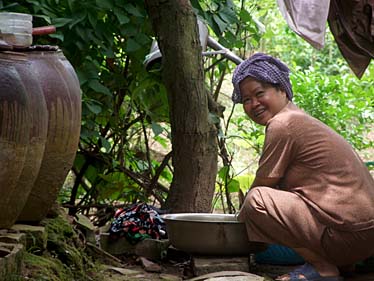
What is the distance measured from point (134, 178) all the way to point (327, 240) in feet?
7.97

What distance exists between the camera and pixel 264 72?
13.6 feet

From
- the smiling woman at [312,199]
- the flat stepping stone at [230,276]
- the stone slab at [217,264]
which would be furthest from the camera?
the stone slab at [217,264]

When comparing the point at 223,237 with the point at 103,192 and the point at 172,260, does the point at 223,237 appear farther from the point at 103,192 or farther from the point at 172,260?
the point at 103,192

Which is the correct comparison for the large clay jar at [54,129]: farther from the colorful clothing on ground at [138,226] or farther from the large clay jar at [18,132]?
the colorful clothing on ground at [138,226]

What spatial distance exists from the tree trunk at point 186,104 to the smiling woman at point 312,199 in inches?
29.6

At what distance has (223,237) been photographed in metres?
4.14

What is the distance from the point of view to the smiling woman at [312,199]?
395cm

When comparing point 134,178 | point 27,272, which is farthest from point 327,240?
point 134,178

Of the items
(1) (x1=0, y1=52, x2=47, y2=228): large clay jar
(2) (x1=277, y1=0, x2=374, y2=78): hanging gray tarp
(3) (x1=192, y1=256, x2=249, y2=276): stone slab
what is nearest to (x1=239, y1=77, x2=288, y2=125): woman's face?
(2) (x1=277, y1=0, x2=374, y2=78): hanging gray tarp

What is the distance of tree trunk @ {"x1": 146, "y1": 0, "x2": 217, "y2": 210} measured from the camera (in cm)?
467

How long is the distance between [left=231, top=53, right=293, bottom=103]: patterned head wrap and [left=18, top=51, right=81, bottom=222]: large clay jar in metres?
0.89

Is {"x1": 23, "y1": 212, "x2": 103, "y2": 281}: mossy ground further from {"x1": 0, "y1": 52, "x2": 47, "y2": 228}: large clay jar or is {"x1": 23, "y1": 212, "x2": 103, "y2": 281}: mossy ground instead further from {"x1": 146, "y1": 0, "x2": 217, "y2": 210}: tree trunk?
{"x1": 146, "y1": 0, "x2": 217, "y2": 210}: tree trunk

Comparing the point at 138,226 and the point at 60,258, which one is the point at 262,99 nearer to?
the point at 138,226

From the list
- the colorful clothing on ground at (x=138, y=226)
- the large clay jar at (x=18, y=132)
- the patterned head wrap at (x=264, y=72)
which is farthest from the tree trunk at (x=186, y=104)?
the large clay jar at (x=18, y=132)
